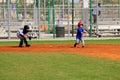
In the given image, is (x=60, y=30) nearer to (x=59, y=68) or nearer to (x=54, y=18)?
(x=54, y=18)

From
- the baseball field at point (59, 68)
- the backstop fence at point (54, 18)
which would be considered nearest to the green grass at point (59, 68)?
the baseball field at point (59, 68)

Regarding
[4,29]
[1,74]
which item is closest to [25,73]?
[1,74]

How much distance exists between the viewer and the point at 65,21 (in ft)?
109

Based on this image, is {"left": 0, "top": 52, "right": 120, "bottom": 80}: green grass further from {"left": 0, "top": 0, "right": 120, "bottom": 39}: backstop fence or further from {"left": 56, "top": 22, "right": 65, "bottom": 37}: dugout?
{"left": 0, "top": 0, "right": 120, "bottom": 39}: backstop fence

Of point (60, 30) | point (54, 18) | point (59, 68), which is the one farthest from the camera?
point (54, 18)

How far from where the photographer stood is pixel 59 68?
40.2ft

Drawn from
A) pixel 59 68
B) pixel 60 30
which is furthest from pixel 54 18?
pixel 59 68

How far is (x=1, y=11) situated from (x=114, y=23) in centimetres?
944

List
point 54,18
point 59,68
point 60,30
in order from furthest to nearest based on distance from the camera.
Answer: point 54,18, point 60,30, point 59,68

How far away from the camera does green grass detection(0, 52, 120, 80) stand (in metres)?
10.7

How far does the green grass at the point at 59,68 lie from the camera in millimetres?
10692

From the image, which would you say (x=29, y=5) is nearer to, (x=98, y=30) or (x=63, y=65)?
(x=98, y=30)

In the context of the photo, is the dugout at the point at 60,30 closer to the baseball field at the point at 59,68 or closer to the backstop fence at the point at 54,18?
the backstop fence at the point at 54,18

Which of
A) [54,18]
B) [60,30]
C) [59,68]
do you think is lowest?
[59,68]
